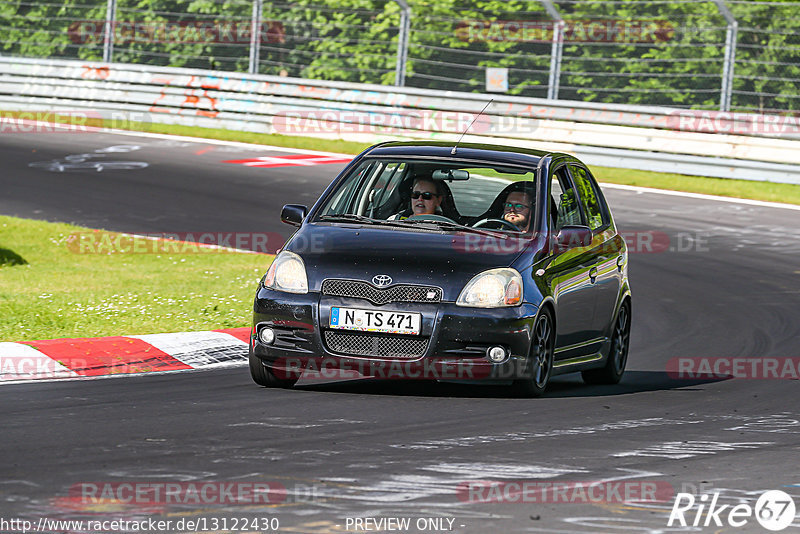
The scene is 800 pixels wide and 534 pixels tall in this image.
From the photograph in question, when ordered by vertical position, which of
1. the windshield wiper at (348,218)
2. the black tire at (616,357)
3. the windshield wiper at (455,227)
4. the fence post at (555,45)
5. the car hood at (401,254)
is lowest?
the black tire at (616,357)

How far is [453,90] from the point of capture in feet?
83.3

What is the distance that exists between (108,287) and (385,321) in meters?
5.17

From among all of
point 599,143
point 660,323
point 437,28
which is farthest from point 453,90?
point 660,323

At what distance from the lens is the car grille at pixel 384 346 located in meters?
8.47

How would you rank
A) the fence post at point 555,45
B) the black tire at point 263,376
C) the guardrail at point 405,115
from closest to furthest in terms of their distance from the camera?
the black tire at point 263,376 < the guardrail at point 405,115 < the fence post at point 555,45

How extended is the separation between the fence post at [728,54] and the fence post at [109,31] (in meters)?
11.5

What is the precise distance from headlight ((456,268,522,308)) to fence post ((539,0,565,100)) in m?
15.8

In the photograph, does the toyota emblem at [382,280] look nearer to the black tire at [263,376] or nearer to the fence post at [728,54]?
the black tire at [263,376]

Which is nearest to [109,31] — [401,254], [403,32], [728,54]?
[403,32]

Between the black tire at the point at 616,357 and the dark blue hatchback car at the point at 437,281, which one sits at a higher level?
the dark blue hatchback car at the point at 437,281

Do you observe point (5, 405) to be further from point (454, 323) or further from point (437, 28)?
point (437, 28)

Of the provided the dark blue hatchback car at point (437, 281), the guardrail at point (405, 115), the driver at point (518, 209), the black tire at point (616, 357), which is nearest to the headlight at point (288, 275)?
the dark blue hatchback car at point (437, 281)

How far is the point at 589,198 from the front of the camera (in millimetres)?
10586

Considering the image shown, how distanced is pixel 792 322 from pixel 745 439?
5.21 m
